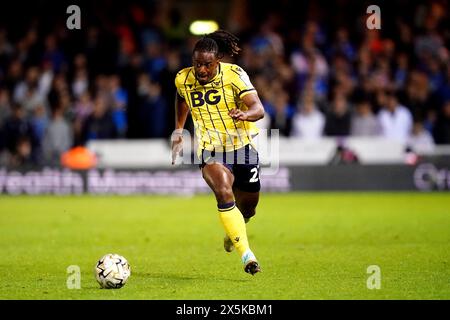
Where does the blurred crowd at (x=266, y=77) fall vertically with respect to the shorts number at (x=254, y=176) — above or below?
above

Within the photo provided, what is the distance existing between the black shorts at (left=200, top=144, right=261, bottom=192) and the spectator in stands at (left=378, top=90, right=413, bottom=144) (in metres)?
10.4

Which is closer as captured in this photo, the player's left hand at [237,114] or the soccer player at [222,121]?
the player's left hand at [237,114]

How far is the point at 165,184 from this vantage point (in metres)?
20.5

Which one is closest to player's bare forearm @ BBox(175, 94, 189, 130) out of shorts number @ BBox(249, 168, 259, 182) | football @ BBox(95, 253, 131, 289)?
shorts number @ BBox(249, 168, 259, 182)

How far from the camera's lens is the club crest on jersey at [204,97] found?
987 cm

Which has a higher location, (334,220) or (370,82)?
(370,82)

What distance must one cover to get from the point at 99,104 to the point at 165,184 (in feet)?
7.37

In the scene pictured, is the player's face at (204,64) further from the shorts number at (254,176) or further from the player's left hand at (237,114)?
the shorts number at (254,176)

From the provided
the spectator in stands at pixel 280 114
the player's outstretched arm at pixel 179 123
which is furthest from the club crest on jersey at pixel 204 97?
the spectator in stands at pixel 280 114

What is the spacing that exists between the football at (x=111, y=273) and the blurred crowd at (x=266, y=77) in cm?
1155

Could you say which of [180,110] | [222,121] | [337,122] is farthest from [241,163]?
[337,122]

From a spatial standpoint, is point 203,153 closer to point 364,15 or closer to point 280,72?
point 280,72

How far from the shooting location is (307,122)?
20344mm
